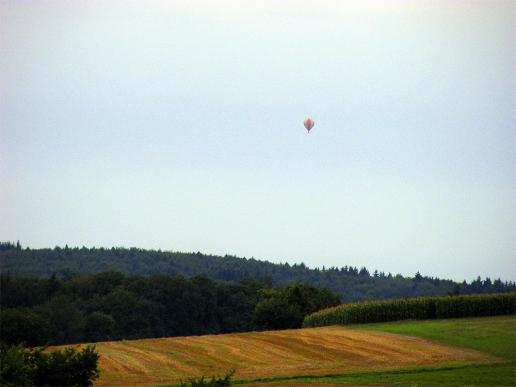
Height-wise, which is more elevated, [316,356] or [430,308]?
[430,308]

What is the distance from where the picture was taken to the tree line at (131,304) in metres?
107

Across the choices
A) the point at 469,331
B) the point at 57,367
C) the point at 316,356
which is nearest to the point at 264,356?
the point at 316,356

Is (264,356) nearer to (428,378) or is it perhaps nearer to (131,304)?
(428,378)

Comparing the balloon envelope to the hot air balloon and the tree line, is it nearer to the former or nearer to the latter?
the hot air balloon

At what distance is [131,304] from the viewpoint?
113500 millimetres

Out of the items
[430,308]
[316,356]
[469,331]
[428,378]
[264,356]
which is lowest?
[428,378]

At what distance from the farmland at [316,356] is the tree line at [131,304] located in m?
60.7

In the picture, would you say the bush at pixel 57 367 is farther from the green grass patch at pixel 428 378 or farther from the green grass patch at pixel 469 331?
the green grass patch at pixel 469 331

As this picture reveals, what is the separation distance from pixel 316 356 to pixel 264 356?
225cm

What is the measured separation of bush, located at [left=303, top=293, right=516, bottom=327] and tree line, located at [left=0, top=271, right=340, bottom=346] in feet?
172

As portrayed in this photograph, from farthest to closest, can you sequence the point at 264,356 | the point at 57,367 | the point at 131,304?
the point at 131,304
the point at 264,356
the point at 57,367

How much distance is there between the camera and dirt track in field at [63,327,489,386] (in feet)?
120

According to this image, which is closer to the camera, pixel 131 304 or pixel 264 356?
pixel 264 356

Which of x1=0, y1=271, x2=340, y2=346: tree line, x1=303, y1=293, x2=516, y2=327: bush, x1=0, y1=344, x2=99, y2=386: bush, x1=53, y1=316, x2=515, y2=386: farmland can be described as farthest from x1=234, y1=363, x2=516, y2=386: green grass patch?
x1=0, y1=271, x2=340, y2=346: tree line
